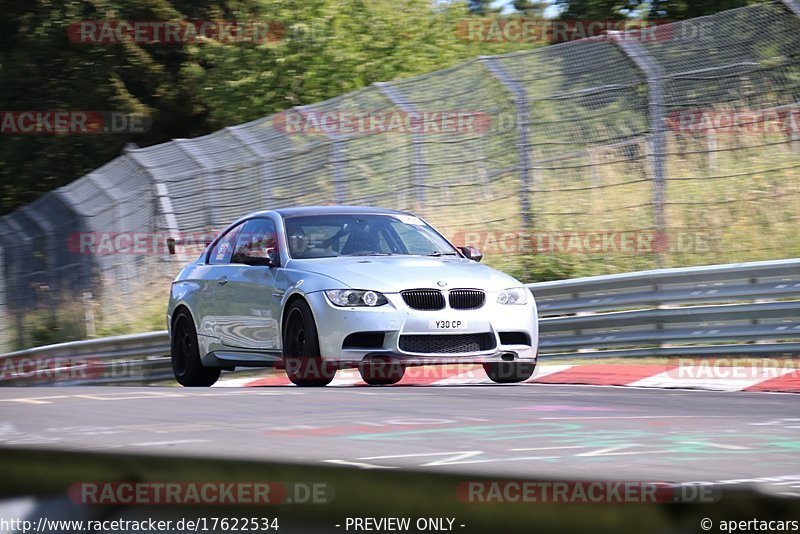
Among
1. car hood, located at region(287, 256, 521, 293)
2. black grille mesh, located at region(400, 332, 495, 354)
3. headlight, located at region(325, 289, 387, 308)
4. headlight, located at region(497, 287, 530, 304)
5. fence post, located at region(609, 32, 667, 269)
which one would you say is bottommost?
black grille mesh, located at region(400, 332, 495, 354)

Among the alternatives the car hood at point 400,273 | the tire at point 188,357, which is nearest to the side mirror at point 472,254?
the car hood at point 400,273

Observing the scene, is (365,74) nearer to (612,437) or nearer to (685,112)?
(685,112)

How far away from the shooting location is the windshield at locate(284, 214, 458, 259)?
33.8 feet

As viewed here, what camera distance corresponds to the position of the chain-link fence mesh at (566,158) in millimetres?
12289

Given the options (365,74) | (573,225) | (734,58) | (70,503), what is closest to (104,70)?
(365,74)

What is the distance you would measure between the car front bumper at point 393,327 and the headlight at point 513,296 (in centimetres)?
17

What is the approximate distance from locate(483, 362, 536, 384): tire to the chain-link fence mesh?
3.22m

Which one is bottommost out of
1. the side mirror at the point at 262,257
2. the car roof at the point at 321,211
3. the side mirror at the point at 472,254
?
the side mirror at the point at 472,254

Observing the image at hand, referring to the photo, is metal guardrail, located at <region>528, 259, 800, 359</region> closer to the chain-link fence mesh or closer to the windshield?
the chain-link fence mesh

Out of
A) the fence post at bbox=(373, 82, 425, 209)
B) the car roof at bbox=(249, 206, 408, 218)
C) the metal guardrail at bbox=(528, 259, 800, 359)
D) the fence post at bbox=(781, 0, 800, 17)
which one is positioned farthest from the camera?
the fence post at bbox=(373, 82, 425, 209)

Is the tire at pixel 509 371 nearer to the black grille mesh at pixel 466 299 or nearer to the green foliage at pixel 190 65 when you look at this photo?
the black grille mesh at pixel 466 299

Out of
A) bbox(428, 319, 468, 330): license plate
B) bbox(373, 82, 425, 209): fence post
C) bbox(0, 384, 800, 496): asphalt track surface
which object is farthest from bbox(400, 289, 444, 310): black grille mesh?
bbox(373, 82, 425, 209): fence post

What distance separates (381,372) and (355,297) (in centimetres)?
89

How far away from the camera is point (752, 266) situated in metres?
10.6
